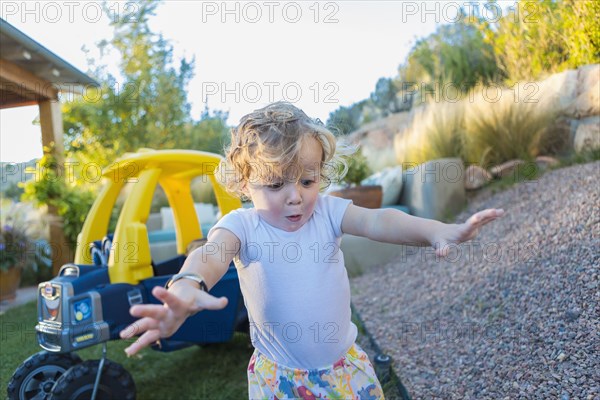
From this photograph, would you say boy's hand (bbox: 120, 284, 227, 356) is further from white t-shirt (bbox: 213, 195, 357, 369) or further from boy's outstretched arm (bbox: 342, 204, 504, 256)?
boy's outstretched arm (bbox: 342, 204, 504, 256)

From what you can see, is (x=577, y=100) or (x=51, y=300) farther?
(x=577, y=100)

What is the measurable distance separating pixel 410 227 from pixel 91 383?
6.02 ft

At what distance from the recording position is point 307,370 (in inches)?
60.7

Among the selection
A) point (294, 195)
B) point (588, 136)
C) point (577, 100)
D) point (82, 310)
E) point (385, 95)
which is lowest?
point (82, 310)

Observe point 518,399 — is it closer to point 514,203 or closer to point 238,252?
point 238,252

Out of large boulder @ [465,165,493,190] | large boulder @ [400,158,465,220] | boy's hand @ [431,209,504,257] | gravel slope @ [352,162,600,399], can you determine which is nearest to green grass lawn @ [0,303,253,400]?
gravel slope @ [352,162,600,399]

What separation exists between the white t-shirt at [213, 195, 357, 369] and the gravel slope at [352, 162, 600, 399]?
967mm

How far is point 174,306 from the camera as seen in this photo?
1046 millimetres

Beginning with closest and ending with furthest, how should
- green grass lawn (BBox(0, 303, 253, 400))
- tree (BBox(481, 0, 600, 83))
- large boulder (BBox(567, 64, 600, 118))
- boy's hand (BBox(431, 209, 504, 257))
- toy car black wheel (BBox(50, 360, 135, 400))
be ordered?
boy's hand (BBox(431, 209, 504, 257)) < toy car black wheel (BBox(50, 360, 135, 400)) < green grass lawn (BBox(0, 303, 253, 400)) < large boulder (BBox(567, 64, 600, 118)) < tree (BBox(481, 0, 600, 83))

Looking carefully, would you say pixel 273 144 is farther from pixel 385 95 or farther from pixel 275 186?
pixel 385 95

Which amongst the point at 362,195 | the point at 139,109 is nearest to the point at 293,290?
the point at 362,195

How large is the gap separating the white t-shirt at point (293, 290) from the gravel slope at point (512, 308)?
0.97 m

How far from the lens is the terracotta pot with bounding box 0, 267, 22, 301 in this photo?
5996 millimetres

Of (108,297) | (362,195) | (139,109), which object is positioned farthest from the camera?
(139,109)
